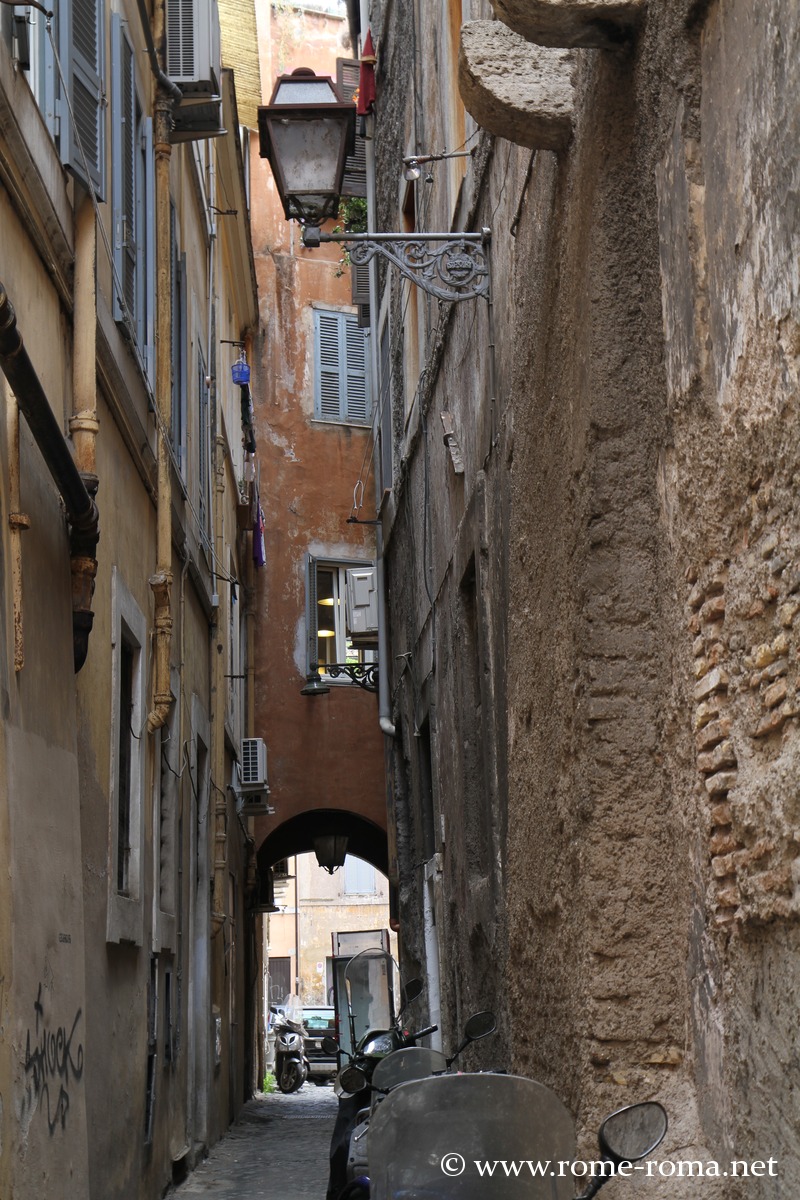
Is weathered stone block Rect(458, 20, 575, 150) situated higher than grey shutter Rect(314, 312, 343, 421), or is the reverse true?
grey shutter Rect(314, 312, 343, 421)

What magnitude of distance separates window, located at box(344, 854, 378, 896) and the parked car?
8507 mm

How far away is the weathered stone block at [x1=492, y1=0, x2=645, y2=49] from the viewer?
4203 mm

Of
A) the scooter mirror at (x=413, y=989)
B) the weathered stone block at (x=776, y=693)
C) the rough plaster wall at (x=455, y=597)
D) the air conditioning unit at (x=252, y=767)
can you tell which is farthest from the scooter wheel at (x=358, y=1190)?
the air conditioning unit at (x=252, y=767)

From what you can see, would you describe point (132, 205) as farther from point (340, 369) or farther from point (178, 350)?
point (340, 369)

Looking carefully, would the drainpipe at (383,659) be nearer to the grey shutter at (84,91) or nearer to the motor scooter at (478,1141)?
the grey shutter at (84,91)

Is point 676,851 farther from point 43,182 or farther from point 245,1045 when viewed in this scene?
point 245,1045

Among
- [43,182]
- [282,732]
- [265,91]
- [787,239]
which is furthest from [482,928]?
[265,91]

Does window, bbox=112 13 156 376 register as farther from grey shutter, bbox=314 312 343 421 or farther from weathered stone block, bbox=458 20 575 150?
grey shutter, bbox=314 312 343 421

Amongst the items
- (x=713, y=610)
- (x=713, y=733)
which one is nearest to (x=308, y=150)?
(x=713, y=610)

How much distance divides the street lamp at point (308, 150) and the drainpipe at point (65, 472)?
2130mm

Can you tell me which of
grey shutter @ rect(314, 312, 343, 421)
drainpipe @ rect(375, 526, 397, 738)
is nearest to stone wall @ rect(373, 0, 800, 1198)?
drainpipe @ rect(375, 526, 397, 738)

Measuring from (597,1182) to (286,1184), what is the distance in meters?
7.65

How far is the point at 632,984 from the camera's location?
4320 millimetres

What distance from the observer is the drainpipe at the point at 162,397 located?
8.61 m
